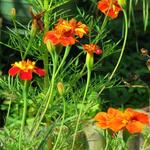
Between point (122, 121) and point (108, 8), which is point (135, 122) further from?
point (108, 8)

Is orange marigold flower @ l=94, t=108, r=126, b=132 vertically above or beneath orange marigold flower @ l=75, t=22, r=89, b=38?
beneath

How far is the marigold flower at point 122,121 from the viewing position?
1.60 m

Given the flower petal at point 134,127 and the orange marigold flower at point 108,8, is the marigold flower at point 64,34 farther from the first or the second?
the flower petal at point 134,127

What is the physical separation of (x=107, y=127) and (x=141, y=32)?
3.22 meters

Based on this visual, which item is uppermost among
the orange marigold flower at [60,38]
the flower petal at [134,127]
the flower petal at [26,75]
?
the orange marigold flower at [60,38]

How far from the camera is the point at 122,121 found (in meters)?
1.62

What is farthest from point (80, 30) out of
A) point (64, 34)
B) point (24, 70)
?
point (24, 70)

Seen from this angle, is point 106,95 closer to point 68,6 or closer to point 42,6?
point 68,6

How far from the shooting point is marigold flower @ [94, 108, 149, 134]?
62.9 inches

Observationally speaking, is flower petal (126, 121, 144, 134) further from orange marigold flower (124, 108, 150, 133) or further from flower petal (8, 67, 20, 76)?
flower petal (8, 67, 20, 76)

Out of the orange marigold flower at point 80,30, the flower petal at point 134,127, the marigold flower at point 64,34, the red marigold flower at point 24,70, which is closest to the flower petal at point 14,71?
the red marigold flower at point 24,70

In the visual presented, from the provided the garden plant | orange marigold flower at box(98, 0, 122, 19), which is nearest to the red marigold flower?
the garden plant

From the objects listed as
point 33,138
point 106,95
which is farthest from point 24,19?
point 33,138

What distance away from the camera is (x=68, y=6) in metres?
3.40
